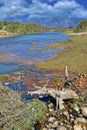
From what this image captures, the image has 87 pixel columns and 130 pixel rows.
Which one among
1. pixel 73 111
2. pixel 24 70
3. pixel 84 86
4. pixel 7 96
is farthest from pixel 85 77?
pixel 7 96

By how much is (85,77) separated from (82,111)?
41.5 ft

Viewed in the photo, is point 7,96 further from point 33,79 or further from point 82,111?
point 33,79

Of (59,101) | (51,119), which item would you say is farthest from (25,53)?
(51,119)

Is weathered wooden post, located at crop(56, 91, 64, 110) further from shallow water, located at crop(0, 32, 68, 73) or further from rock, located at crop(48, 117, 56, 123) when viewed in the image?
shallow water, located at crop(0, 32, 68, 73)

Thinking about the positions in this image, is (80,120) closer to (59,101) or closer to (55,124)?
(55,124)

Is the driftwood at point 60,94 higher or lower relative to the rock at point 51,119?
higher

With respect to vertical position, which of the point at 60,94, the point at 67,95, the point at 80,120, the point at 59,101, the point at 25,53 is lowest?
the point at 25,53

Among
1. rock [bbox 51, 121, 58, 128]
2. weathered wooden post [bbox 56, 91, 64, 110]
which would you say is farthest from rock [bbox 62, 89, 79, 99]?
rock [bbox 51, 121, 58, 128]

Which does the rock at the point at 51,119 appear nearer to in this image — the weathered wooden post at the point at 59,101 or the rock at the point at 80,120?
the weathered wooden post at the point at 59,101

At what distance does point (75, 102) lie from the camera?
19.9 meters

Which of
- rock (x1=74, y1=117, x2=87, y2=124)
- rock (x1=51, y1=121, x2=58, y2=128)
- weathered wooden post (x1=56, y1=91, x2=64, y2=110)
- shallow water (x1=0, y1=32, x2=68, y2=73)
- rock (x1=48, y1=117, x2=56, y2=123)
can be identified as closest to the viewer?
rock (x1=51, y1=121, x2=58, y2=128)

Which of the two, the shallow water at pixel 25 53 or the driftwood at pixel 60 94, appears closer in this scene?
the driftwood at pixel 60 94

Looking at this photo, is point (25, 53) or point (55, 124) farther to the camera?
point (25, 53)

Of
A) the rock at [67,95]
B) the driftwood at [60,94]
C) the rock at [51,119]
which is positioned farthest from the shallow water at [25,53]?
the rock at [51,119]
